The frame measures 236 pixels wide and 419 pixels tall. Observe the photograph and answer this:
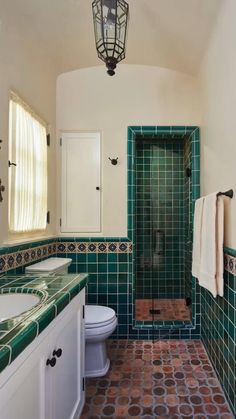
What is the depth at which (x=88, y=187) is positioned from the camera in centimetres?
258

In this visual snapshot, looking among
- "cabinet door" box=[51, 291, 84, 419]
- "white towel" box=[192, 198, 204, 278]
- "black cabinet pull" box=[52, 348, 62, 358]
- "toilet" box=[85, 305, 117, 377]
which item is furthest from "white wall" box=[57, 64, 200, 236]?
"black cabinet pull" box=[52, 348, 62, 358]

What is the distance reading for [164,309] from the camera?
305cm

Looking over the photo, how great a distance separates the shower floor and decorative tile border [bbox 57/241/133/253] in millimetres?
775

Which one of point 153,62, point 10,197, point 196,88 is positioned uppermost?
point 153,62

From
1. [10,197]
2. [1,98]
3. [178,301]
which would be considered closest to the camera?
[1,98]

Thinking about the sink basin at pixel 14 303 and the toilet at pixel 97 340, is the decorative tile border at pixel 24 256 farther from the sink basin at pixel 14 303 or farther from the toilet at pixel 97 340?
the toilet at pixel 97 340

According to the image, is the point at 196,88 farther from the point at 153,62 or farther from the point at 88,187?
the point at 88,187

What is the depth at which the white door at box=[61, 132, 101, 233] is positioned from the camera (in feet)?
8.46

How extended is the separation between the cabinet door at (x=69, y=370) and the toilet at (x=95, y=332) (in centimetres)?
36

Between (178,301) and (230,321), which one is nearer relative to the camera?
(230,321)

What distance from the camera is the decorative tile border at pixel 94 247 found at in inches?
100

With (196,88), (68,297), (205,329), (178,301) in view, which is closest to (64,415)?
(68,297)

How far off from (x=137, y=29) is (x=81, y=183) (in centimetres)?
134

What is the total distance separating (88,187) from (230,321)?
5.33 feet
